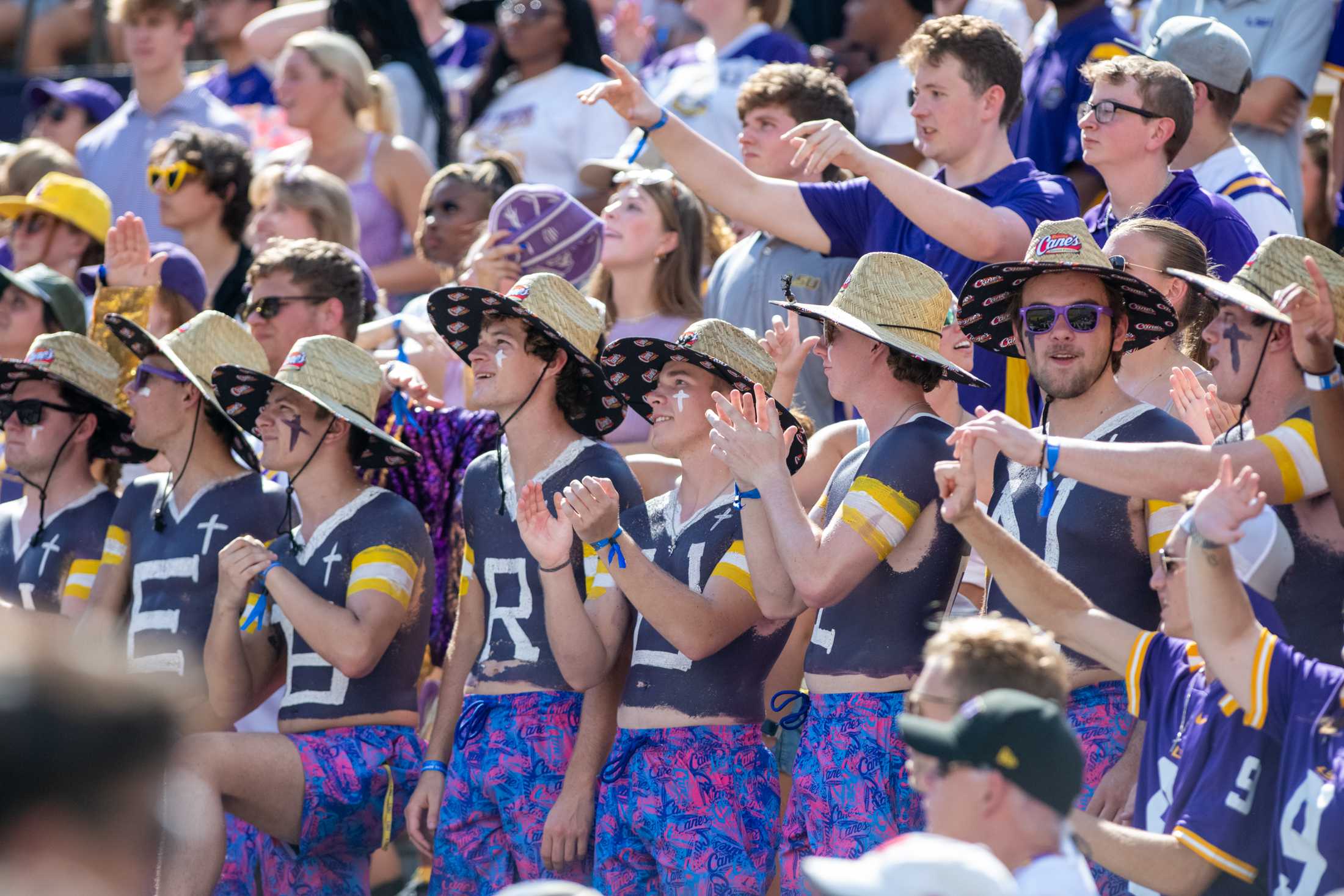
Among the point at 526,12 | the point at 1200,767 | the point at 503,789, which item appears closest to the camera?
the point at 1200,767

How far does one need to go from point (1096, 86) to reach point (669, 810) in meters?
2.65

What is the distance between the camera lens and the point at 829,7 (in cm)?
1048

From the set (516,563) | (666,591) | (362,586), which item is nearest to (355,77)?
(362,586)

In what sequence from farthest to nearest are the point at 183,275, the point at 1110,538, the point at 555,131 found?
the point at 555,131 < the point at 183,275 < the point at 1110,538

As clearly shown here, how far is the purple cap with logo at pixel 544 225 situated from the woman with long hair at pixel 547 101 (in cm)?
187

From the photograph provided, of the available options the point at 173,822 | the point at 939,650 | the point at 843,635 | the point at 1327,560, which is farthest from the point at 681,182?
the point at 173,822

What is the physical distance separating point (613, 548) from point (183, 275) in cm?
323

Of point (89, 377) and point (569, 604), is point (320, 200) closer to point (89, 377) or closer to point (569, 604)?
point (89, 377)

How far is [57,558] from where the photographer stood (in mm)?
6254

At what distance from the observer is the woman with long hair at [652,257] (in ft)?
21.3

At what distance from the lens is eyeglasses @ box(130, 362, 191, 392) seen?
6117mm

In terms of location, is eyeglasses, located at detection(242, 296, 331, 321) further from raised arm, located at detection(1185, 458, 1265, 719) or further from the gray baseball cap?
raised arm, located at detection(1185, 458, 1265, 719)

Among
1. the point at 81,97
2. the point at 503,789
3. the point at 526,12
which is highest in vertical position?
the point at 526,12

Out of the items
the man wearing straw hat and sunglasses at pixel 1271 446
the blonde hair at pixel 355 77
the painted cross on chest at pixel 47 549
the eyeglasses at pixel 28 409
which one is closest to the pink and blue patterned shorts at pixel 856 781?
the man wearing straw hat and sunglasses at pixel 1271 446
